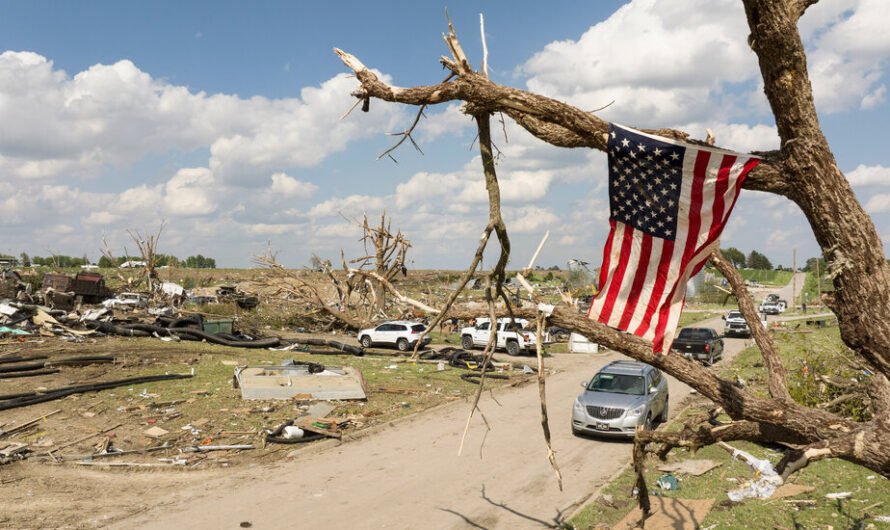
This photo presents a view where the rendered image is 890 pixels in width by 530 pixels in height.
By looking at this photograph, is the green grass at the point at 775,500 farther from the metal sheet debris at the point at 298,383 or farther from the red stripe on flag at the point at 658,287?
the metal sheet debris at the point at 298,383

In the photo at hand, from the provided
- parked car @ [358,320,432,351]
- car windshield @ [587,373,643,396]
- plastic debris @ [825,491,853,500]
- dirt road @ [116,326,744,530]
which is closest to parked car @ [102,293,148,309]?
parked car @ [358,320,432,351]

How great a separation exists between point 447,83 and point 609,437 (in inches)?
511

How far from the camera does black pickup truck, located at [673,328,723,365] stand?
95.1ft

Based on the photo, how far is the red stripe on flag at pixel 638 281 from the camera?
16.1 feet

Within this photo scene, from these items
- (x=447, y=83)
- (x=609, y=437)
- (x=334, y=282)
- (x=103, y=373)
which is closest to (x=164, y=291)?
(x=334, y=282)

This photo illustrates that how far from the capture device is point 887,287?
3.92m

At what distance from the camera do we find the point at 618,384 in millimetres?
17016

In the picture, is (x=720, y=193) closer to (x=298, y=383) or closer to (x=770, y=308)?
(x=298, y=383)

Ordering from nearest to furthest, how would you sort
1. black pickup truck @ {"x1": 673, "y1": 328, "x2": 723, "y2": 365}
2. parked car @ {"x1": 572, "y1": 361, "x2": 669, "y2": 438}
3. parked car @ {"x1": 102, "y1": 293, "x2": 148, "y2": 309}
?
1. parked car @ {"x1": 572, "y1": 361, "x2": 669, "y2": 438}
2. black pickup truck @ {"x1": 673, "y1": 328, "x2": 723, "y2": 365}
3. parked car @ {"x1": 102, "y1": 293, "x2": 148, "y2": 309}

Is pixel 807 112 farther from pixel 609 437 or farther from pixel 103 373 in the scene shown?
pixel 103 373

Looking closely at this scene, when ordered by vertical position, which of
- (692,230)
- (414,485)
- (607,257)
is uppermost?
(692,230)

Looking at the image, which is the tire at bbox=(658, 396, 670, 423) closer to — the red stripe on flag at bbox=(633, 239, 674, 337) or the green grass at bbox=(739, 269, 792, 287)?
the red stripe on flag at bbox=(633, 239, 674, 337)

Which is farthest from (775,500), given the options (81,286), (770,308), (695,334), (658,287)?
(770,308)

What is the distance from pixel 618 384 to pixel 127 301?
31.2m
